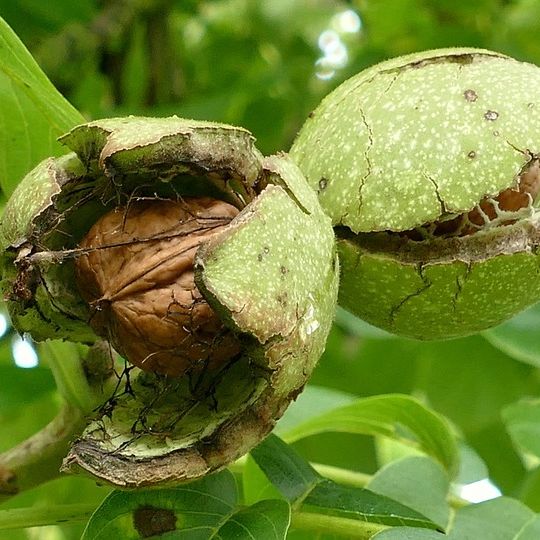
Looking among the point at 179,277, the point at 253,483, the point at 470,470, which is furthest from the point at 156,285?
the point at 470,470

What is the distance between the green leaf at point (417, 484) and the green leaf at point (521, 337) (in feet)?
1.80

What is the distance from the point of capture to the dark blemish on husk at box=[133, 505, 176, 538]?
1.87 metres

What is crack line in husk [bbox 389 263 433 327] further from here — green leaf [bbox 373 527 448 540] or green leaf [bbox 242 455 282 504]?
green leaf [bbox 242 455 282 504]

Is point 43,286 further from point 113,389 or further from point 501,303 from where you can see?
point 501,303

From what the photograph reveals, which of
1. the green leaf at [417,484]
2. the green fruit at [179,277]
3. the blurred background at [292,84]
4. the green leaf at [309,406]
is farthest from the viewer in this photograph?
the blurred background at [292,84]

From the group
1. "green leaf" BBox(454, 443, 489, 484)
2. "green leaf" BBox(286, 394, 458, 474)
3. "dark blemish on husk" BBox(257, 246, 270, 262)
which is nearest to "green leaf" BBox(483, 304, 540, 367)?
"green leaf" BBox(454, 443, 489, 484)

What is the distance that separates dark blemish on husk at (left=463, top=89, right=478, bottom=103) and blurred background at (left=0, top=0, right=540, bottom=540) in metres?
1.31

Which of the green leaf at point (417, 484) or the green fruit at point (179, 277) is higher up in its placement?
the green fruit at point (179, 277)

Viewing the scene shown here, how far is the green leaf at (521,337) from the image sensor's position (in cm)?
289

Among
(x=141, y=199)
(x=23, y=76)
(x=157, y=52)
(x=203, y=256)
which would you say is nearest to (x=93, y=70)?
(x=157, y=52)

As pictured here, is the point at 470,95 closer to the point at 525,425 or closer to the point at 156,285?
the point at 156,285

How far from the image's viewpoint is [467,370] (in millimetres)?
3895

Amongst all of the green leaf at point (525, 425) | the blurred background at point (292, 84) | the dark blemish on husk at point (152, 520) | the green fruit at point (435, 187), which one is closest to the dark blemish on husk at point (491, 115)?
the green fruit at point (435, 187)

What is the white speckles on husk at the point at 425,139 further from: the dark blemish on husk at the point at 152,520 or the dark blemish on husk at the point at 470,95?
the dark blemish on husk at the point at 152,520
